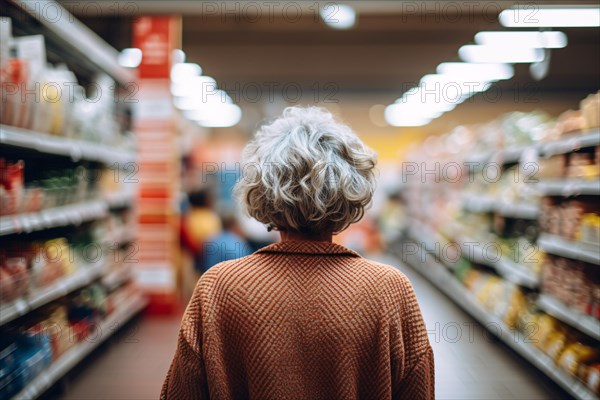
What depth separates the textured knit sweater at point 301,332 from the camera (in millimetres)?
1287

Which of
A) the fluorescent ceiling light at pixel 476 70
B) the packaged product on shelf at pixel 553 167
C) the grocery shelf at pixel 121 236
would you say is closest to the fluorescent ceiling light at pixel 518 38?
the fluorescent ceiling light at pixel 476 70

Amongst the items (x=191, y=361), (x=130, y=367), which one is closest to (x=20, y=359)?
(x=130, y=367)

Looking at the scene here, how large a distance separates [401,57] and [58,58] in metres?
7.38

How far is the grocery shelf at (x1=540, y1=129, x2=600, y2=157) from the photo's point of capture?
3098 mm

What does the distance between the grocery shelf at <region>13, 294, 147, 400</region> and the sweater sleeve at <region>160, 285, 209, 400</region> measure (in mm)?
1762

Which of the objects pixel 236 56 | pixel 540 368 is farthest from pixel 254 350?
pixel 236 56

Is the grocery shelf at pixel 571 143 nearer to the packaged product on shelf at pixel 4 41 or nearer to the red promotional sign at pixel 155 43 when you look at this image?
the packaged product on shelf at pixel 4 41

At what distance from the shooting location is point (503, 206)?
4867 millimetres

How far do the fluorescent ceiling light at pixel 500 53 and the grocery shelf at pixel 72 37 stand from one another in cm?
507

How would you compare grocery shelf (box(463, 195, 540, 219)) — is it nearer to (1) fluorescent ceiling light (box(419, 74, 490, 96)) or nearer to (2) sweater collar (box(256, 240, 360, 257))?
(1) fluorescent ceiling light (box(419, 74, 490, 96))

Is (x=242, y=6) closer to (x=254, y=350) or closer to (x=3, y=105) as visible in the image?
(x=3, y=105)

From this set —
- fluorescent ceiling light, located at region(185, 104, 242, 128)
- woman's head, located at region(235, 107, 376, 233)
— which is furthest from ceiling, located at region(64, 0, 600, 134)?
Result: woman's head, located at region(235, 107, 376, 233)

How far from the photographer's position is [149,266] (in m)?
5.61

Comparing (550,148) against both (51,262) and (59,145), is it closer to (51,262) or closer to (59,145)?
(59,145)
